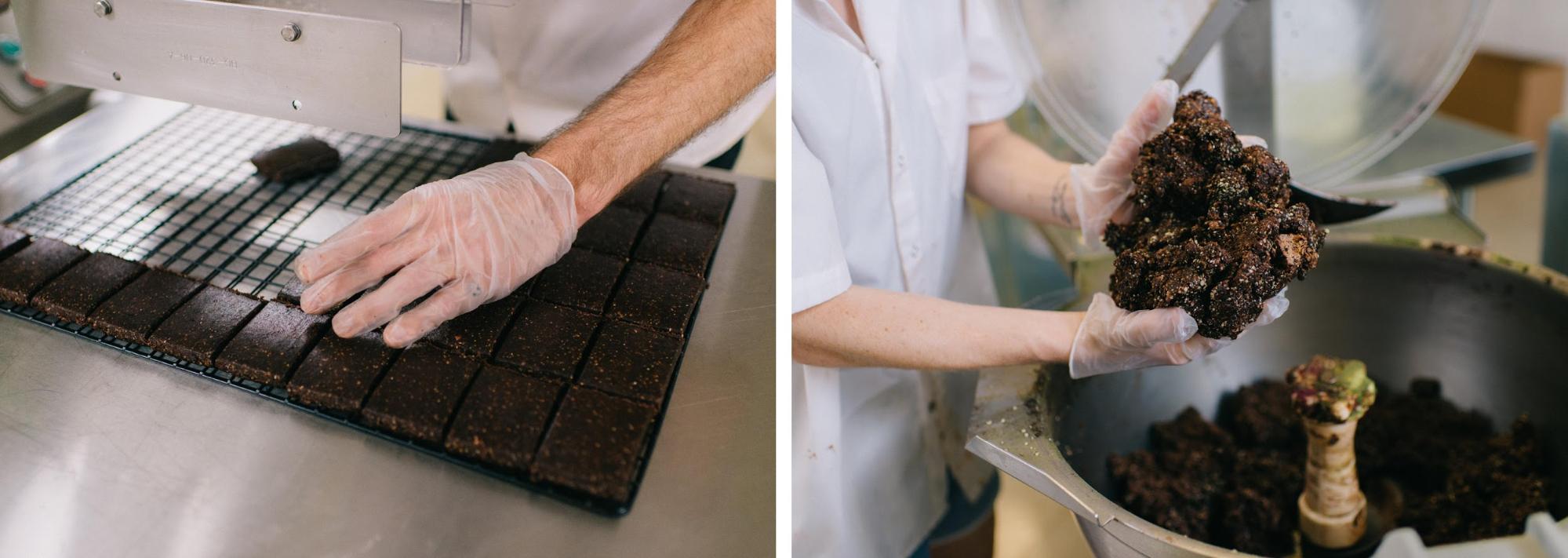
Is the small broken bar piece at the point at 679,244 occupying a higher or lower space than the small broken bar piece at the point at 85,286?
higher

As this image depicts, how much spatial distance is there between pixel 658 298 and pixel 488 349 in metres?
0.26

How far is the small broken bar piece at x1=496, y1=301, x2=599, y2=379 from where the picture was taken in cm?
116

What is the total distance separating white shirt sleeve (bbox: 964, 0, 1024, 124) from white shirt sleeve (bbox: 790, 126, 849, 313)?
0.47m

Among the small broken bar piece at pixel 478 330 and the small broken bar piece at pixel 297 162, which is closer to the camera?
the small broken bar piece at pixel 478 330

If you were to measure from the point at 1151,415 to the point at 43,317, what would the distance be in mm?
1724

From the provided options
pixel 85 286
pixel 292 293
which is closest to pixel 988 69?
pixel 292 293

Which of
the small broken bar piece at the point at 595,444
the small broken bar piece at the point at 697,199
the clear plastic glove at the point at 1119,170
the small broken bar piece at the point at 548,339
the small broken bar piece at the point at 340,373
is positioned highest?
the clear plastic glove at the point at 1119,170

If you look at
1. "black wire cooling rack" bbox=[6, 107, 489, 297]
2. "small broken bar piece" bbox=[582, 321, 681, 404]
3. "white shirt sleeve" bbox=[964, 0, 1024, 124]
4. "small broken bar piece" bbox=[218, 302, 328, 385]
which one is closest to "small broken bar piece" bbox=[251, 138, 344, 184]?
"black wire cooling rack" bbox=[6, 107, 489, 297]

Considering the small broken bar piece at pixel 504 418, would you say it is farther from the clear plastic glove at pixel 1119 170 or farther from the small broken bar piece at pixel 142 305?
the clear plastic glove at pixel 1119 170

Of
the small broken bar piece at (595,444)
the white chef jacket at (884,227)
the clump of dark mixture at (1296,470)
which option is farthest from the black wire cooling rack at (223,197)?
the clump of dark mixture at (1296,470)

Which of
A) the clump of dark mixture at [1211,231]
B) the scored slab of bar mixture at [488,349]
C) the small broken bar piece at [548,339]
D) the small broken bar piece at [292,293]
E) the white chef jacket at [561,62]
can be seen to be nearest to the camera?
the clump of dark mixture at [1211,231]

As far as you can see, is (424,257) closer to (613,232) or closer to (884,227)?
(613,232)

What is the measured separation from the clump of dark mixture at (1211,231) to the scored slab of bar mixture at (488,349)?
2.12 ft

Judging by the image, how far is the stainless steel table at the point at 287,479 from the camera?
0.99m
